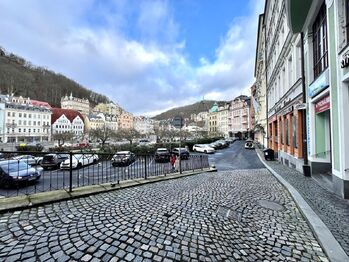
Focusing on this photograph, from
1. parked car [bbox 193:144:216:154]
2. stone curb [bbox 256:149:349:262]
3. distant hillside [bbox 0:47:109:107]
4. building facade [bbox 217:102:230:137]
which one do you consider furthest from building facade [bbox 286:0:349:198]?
distant hillside [bbox 0:47:109:107]

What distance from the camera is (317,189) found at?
7.67m

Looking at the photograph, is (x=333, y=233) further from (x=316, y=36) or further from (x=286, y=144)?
(x=286, y=144)

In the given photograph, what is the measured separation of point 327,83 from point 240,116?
254ft

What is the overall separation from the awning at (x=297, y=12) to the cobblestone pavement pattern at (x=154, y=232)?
911 centimetres

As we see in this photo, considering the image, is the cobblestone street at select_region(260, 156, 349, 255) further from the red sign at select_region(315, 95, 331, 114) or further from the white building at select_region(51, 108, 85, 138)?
the white building at select_region(51, 108, 85, 138)

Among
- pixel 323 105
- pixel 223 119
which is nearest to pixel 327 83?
pixel 323 105

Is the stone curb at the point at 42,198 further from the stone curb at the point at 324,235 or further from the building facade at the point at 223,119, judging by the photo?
the building facade at the point at 223,119

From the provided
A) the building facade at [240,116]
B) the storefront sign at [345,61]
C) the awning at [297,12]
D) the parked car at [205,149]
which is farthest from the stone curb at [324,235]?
the building facade at [240,116]

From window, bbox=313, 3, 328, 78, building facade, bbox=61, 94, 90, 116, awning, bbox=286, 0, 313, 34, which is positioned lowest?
window, bbox=313, 3, 328, 78

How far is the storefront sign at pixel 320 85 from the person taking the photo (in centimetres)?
786

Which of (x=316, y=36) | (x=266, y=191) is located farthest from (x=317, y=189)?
(x=316, y=36)

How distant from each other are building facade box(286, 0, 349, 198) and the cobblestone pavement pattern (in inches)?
122

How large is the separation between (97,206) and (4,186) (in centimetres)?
416

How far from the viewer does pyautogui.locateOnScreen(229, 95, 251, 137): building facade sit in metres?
79.0
